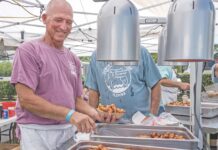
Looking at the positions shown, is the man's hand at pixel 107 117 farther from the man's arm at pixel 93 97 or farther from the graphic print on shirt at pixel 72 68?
the man's arm at pixel 93 97

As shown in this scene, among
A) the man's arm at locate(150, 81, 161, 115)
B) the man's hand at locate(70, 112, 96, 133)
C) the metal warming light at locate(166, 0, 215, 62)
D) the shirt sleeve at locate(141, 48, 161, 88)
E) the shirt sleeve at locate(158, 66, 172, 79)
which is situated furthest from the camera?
the shirt sleeve at locate(158, 66, 172, 79)

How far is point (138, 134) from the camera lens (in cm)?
167

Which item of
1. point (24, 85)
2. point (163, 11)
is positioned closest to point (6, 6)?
point (163, 11)

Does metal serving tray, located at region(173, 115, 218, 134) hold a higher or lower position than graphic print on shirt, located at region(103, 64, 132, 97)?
lower

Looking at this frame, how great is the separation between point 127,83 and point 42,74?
75 cm

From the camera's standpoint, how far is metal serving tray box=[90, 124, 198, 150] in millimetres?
1392

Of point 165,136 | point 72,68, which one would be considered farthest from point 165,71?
point 165,136

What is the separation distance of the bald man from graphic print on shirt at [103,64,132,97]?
480 millimetres

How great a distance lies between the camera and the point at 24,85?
1.52 meters

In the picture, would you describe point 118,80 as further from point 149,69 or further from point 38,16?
point 38,16

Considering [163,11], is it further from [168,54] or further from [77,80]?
[168,54]

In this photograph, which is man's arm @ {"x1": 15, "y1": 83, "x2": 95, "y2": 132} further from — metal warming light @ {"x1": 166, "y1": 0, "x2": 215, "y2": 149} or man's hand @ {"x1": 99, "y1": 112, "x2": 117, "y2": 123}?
metal warming light @ {"x1": 166, "y1": 0, "x2": 215, "y2": 149}

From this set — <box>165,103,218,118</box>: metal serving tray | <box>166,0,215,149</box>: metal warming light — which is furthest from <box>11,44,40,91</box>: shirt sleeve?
<box>165,103,218,118</box>: metal serving tray

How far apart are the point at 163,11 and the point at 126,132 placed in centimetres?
374
